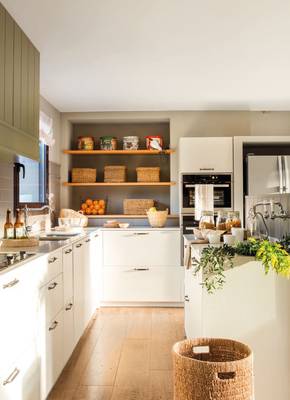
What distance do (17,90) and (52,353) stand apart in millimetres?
1726

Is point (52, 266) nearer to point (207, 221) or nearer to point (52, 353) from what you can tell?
point (52, 353)

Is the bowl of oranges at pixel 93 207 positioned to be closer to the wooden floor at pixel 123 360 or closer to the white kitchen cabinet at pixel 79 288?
the wooden floor at pixel 123 360

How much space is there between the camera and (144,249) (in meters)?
5.12

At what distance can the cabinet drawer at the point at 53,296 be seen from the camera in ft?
8.67

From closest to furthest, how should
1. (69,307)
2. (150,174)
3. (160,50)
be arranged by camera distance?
1. (69,307)
2. (160,50)
3. (150,174)

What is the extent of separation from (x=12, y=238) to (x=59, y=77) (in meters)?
1.68

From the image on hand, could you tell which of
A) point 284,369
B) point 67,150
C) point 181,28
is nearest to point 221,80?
point 181,28

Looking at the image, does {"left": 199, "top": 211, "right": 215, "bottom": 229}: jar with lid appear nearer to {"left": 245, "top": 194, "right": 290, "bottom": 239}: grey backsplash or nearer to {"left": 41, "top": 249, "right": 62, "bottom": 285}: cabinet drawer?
{"left": 245, "top": 194, "right": 290, "bottom": 239}: grey backsplash

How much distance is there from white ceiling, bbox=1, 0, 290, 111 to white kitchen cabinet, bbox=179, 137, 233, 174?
44 cm

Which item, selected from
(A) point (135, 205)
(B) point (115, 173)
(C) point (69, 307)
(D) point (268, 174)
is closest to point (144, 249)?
(A) point (135, 205)

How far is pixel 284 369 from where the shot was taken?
7.72 ft

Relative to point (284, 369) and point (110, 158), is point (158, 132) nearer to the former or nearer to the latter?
point (110, 158)

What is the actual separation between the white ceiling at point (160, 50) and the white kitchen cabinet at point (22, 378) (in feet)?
6.59

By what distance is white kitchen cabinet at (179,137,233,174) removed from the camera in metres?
5.14
